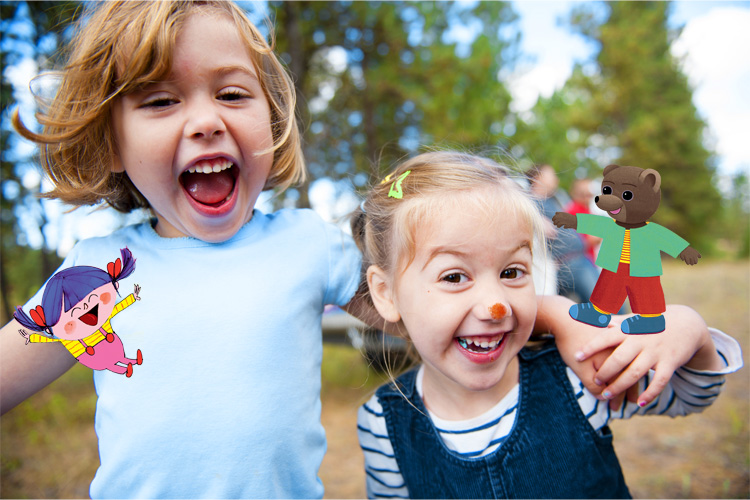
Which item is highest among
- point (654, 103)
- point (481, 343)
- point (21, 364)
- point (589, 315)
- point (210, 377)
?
point (654, 103)

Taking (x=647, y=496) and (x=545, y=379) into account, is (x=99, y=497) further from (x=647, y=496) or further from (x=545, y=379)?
(x=647, y=496)

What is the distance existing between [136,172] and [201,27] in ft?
1.27

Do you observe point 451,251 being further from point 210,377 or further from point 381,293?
point 210,377

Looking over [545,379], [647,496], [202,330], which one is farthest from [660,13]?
[202,330]

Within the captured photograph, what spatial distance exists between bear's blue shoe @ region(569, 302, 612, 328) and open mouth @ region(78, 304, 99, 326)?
1.03 m

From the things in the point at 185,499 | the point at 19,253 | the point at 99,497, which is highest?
the point at 185,499

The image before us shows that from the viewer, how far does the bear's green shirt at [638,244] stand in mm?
865

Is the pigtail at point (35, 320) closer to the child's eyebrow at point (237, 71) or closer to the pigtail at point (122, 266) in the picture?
the pigtail at point (122, 266)

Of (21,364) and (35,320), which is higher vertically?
(35,320)

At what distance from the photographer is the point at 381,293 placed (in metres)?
1.37

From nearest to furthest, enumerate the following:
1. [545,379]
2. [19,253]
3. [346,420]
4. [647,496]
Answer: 1. [545,379]
2. [647,496]
3. [19,253]
4. [346,420]

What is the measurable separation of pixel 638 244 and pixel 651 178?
123 millimetres

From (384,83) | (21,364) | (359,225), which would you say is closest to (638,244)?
(359,225)

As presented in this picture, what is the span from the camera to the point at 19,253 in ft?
10.1
